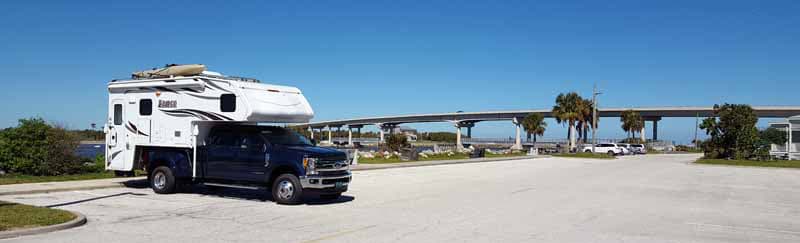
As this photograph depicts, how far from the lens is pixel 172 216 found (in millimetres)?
11797

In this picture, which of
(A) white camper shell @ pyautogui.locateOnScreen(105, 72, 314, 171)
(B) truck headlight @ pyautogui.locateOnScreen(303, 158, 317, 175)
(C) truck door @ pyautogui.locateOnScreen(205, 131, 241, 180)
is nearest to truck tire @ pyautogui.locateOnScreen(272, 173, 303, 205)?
(B) truck headlight @ pyautogui.locateOnScreen(303, 158, 317, 175)

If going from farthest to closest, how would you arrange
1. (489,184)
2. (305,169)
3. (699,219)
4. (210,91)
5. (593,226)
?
(489,184) → (210,91) → (305,169) → (699,219) → (593,226)

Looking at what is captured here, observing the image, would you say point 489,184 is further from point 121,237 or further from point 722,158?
point 722,158

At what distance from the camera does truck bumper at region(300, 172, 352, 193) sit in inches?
540

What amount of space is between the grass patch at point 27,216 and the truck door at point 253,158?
417 centimetres

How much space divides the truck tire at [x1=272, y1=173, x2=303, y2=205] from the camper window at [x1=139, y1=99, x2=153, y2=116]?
4184 millimetres

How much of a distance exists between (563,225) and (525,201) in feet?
13.8

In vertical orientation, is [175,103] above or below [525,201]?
above

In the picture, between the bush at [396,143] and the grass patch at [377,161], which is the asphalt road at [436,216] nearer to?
the grass patch at [377,161]

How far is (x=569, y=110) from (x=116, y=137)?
69.6 meters

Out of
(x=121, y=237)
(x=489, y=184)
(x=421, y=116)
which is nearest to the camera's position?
(x=121, y=237)

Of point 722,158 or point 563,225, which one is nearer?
point 563,225

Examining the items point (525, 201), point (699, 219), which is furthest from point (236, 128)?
point (699, 219)

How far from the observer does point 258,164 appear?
1436cm
